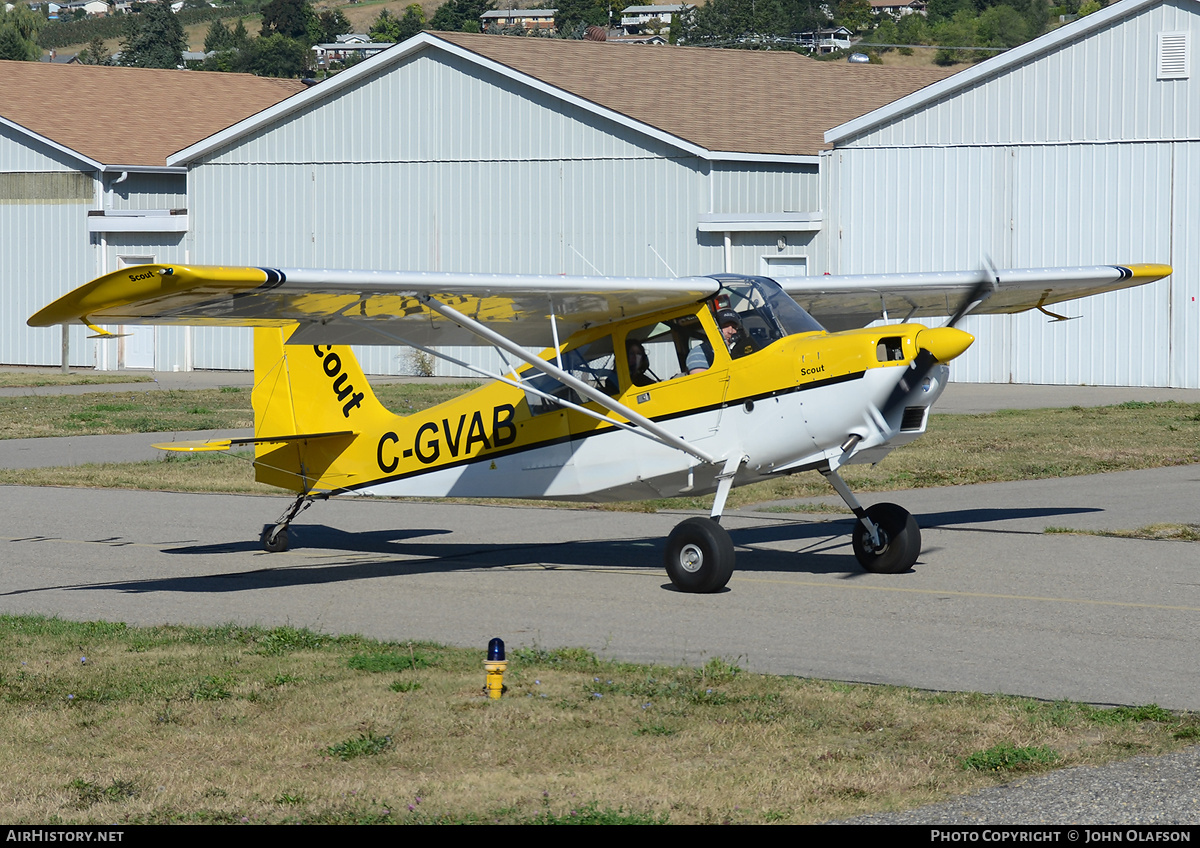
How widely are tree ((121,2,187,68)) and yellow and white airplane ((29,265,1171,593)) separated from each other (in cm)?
11024

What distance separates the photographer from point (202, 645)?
909 cm

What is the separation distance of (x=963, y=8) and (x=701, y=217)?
386 ft

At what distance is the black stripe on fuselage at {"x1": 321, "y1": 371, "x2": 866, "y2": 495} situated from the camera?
10.6 m

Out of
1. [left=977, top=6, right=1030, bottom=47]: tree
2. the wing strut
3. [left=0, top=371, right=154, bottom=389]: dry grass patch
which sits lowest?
[left=0, top=371, right=154, bottom=389]: dry grass patch

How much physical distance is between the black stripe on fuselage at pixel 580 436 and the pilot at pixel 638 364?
1.18 ft

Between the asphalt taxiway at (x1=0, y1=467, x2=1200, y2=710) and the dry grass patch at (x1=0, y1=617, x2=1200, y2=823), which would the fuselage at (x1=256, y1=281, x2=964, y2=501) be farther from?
the dry grass patch at (x1=0, y1=617, x2=1200, y2=823)

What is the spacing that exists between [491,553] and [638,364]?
2.42 metres

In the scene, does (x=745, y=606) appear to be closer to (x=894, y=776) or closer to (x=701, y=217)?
(x=894, y=776)

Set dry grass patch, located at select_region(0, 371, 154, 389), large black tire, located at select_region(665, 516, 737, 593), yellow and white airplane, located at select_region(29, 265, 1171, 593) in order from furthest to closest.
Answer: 1. dry grass patch, located at select_region(0, 371, 154, 389)
2. large black tire, located at select_region(665, 516, 737, 593)
3. yellow and white airplane, located at select_region(29, 265, 1171, 593)

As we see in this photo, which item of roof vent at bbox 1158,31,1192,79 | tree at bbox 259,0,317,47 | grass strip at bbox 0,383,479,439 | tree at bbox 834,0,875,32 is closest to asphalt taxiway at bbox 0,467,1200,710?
grass strip at bbox 0,383,479,439

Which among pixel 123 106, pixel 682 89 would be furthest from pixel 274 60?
pixel 682 89

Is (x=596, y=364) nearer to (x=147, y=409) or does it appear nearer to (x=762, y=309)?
(x=762, y=309)

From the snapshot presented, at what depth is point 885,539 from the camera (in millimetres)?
11594
